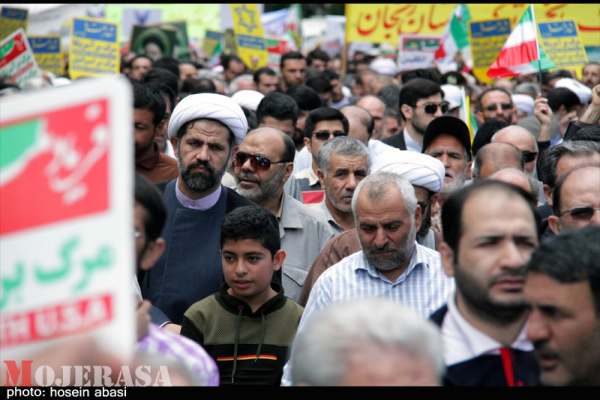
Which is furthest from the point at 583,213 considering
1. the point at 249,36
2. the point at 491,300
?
the point at 249,36

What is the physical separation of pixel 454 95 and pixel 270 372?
646 centimetres

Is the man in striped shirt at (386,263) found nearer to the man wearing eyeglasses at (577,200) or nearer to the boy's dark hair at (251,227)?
the boy's dark hair at (251,227)

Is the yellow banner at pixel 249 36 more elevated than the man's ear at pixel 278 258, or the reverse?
the yellow banner at pixel 249 36

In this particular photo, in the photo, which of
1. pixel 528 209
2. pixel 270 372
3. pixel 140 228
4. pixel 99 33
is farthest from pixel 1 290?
pixel 99 33

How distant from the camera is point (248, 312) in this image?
18.0 ft

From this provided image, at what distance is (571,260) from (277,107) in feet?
20.7

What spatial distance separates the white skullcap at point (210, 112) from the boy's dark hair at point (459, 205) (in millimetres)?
2973

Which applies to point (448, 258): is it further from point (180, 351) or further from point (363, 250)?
point (363, 250)

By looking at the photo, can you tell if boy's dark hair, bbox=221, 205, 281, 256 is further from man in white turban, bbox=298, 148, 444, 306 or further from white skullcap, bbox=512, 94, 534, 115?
white skullcap, bbox=512, 94, 534, 115

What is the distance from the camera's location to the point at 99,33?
14273 millimetres

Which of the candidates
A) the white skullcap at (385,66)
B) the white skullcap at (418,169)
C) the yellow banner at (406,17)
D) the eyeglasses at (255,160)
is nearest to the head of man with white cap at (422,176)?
the white skullcap at (418,169)

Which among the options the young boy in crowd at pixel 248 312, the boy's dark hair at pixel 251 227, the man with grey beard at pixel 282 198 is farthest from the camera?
the man with grey beard at pixel 282 198

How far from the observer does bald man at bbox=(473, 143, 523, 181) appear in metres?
→ 7.42

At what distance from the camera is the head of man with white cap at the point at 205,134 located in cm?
655
